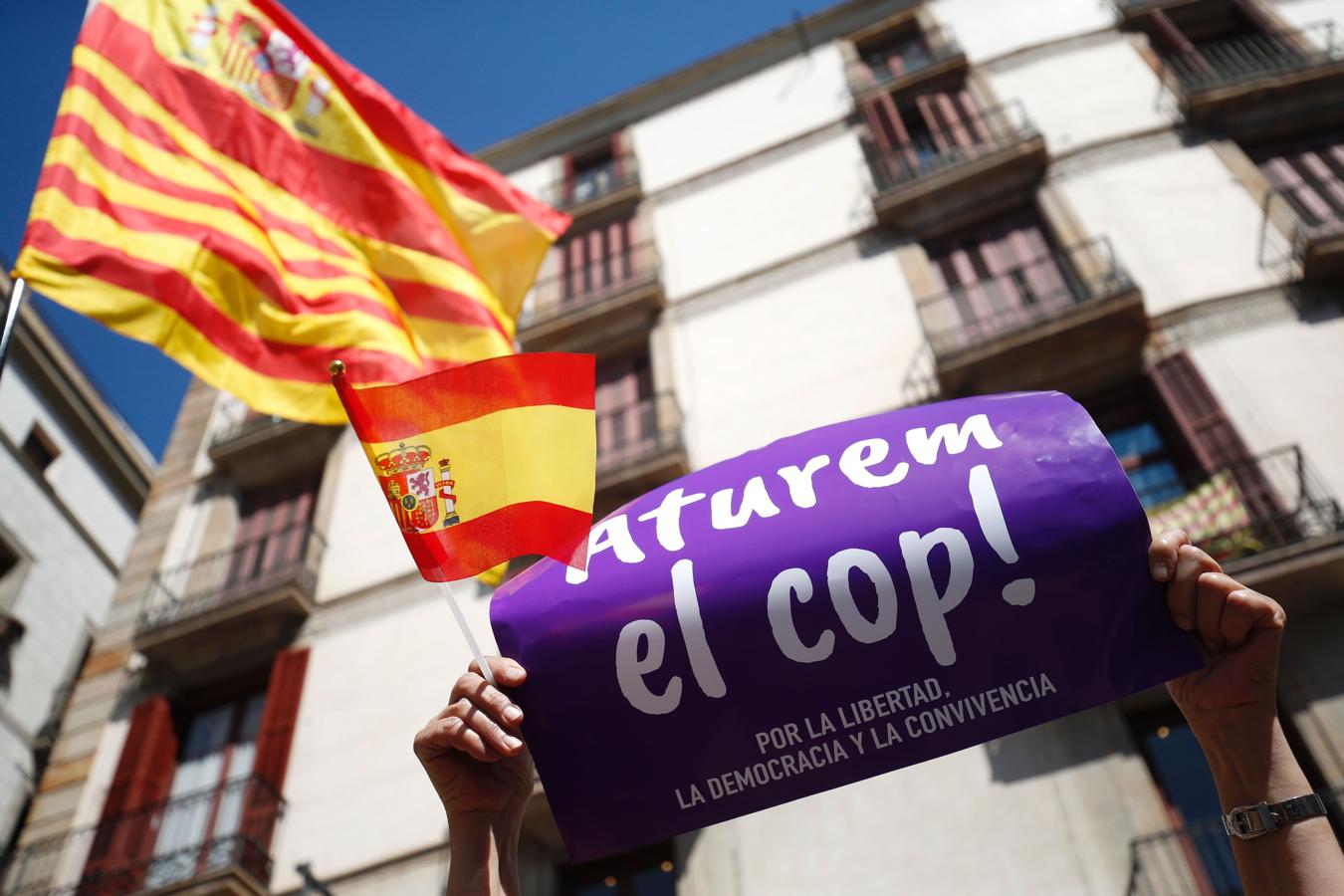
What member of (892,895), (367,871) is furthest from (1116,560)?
(367,871)

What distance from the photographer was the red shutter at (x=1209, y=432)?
868 cm

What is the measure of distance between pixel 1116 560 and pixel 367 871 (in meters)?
9.61

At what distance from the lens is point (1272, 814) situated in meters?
2.13

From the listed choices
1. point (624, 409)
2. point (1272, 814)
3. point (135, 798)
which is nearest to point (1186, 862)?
point (1272, 814)

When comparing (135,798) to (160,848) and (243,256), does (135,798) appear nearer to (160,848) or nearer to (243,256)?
(160,848)

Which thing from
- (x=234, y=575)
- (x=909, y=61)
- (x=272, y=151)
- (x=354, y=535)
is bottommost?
(x=272, y=151)

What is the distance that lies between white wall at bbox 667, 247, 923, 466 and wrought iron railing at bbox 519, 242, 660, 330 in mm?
1308

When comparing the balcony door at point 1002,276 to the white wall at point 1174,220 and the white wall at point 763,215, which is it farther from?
the white wall at point 763,215

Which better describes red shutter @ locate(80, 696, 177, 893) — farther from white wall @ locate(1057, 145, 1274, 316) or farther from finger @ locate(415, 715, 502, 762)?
white wall @ locate(1057, 145, 1274, 316)

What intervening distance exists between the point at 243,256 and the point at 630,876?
684 centimetres

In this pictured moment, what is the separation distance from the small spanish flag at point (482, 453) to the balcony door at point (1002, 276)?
8.56 m

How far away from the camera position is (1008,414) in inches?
98.8

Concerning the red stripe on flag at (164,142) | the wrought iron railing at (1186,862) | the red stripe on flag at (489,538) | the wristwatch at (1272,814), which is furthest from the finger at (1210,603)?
the wrought iron railing at (1186,862)

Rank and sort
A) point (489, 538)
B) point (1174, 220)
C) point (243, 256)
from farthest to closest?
point (1174, 220) → point (243, 256) → point (489, 538)
